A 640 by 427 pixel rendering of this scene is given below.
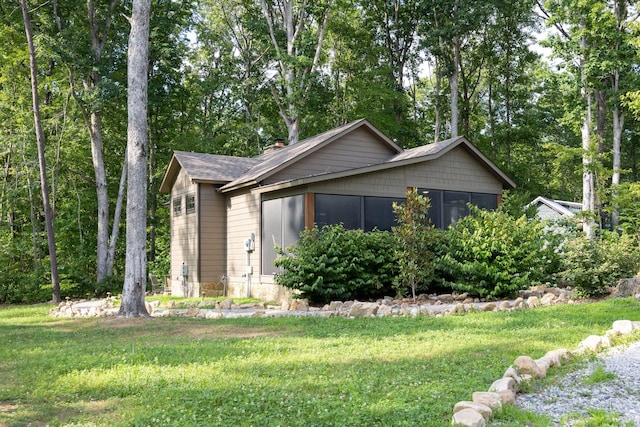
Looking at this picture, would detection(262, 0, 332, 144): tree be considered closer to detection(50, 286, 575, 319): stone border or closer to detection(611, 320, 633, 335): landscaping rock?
detection(50, 286, 575, 319): stone border

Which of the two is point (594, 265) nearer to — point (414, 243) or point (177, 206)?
point (414, 243)

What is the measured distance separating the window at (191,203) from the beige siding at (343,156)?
→ 3149 millimetres

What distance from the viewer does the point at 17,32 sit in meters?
19.2

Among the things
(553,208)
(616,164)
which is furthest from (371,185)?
(553,208)

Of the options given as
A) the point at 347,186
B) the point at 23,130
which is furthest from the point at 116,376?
the point at 23,130

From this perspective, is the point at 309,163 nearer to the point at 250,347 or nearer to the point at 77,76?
Result: the point at 250,347

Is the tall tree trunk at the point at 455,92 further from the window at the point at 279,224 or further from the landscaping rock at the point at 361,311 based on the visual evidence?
the landscaping rock at the point at 361,311

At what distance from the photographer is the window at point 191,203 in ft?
51.8

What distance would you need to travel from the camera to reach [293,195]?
12688 millimetres

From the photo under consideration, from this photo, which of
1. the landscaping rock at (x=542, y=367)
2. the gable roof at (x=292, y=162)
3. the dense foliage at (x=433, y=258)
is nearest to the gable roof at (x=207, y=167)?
the gable roof at (x=292, y=162)

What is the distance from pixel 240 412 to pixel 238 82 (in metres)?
22.2

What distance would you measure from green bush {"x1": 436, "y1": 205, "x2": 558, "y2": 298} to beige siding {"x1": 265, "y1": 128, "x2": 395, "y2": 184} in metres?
4.58

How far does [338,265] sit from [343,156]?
5.20 meters

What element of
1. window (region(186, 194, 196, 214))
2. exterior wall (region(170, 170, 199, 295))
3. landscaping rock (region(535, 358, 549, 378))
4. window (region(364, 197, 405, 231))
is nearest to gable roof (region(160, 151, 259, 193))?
exterior wall (region(170, 170, 199, 295))
